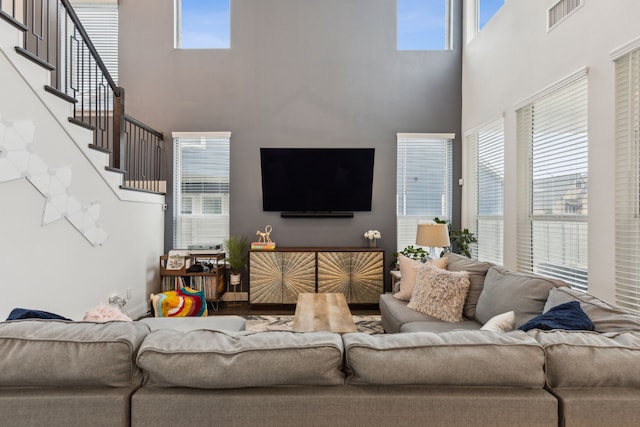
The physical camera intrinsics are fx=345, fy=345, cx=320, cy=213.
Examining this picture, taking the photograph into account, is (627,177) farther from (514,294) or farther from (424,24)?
(424,24)

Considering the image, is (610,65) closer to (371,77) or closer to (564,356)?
(564,356)

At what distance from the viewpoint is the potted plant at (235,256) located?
4680 mm

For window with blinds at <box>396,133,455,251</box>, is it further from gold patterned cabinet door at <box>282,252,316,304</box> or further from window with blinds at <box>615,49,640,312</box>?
window with blinds at <box>615,49,640,312</box>

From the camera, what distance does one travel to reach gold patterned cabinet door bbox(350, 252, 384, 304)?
456 cm

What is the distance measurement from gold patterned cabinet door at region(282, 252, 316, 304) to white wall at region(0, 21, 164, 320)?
1806 mm

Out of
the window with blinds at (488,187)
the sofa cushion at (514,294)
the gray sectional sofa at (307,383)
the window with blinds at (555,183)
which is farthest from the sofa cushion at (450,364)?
the window with blinds at (488,187)

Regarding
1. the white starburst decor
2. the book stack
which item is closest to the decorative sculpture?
the book stack

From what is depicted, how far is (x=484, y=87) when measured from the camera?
438 cm

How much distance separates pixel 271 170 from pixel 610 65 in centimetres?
366

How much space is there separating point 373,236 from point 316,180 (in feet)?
3.68

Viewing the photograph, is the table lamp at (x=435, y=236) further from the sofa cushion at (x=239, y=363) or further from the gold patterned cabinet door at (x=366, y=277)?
the sofa cushion at (x=239, y=363)

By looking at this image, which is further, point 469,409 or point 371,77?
point 371,77

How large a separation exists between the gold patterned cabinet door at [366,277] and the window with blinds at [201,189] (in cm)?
192

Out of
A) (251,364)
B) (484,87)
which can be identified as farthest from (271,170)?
(251,364)
